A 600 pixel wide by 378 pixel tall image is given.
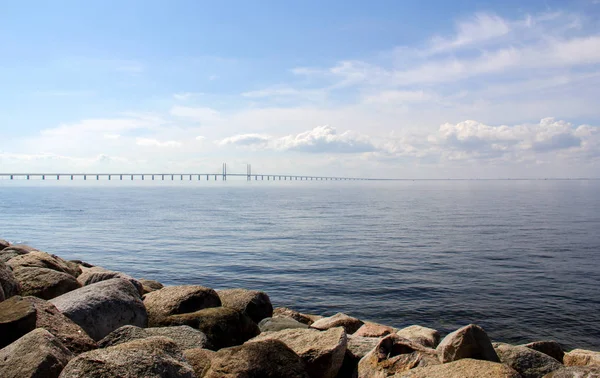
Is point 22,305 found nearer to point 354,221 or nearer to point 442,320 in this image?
point 442,320

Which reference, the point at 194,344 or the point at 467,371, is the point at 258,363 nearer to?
the point at 194,344

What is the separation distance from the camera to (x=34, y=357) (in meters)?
5.78

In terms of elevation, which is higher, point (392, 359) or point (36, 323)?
point (36, 323)

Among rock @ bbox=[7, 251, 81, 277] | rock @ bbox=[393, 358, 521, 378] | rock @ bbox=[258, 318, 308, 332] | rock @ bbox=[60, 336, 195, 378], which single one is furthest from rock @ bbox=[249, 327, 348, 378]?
rock @ bbox=[7, 251, 81, 277]

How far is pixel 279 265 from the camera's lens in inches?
1120

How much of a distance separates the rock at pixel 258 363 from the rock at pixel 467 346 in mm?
2353

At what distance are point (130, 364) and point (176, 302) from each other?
4.50m

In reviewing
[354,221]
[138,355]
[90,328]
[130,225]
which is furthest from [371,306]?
[130,225]

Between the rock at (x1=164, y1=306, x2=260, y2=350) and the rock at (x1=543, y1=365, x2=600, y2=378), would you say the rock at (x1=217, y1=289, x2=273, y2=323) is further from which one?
the rock at (x1=543, y1=365, x2=600, y2=378)

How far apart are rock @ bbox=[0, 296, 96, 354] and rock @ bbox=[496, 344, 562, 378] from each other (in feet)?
20.3

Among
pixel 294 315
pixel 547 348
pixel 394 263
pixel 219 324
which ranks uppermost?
pixel 219 324

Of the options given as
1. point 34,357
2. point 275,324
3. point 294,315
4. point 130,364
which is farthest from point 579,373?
point 294,315

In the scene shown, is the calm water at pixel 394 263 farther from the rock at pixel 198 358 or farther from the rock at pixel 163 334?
the rock at pixel 198 358

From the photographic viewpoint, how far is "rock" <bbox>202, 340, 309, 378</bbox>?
20.6ft
